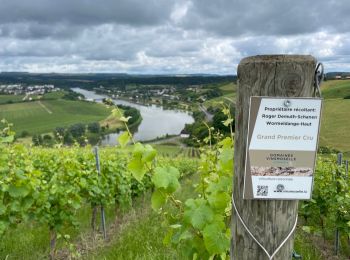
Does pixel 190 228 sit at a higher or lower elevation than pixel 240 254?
lower

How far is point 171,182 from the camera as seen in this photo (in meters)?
2.24

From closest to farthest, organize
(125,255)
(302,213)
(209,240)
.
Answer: (209,240) → (125,255) → (302,213)

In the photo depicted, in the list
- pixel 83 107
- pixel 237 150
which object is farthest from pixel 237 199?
pixel 83 107

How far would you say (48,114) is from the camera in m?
86.0

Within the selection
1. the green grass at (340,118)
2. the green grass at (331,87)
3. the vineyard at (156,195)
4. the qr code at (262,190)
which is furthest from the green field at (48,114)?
the qr code at (262,190)

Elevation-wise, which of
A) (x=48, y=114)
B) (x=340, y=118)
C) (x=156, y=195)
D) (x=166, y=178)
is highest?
(x=166, y=178)

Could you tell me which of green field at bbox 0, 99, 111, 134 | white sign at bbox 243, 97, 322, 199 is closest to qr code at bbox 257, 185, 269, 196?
white sign at bbox 243, 97, 322, 199

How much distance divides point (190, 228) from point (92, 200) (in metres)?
4.27

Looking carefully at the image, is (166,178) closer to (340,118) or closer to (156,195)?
(156,195)

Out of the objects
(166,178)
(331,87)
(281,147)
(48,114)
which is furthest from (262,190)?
(48,114)

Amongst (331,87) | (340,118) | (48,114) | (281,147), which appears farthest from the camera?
(48,114)

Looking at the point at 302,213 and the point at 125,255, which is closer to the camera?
the point at 125,255

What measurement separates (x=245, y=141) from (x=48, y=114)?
89311 mm

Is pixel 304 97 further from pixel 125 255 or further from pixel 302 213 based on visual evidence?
pixel 302 213
